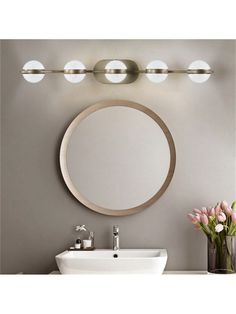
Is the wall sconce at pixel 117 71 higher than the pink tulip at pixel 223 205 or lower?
higher

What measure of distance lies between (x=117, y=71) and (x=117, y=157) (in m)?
0.37

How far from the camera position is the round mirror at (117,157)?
1.93 m

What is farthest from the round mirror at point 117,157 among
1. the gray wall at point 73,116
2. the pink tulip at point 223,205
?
the pink tulip at point 223,205

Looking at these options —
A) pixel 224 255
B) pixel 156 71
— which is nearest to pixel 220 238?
pixel 224 255

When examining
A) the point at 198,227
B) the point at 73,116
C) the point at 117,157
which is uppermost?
the point at 73,116

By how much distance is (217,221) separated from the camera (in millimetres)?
1743

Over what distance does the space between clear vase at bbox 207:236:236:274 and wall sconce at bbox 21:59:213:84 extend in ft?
2.18

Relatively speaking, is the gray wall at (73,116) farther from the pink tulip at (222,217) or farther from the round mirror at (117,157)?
the pink tulip at (222,217)

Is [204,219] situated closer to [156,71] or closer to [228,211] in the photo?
[228,211]

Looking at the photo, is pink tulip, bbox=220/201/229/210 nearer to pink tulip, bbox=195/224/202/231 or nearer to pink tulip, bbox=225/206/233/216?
pink tulip, bbox=225/206/233/216

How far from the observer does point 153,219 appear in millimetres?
1930

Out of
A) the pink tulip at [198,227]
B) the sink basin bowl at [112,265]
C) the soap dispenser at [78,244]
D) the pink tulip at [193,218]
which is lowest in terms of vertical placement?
the sink basin bowl at [112,265]
